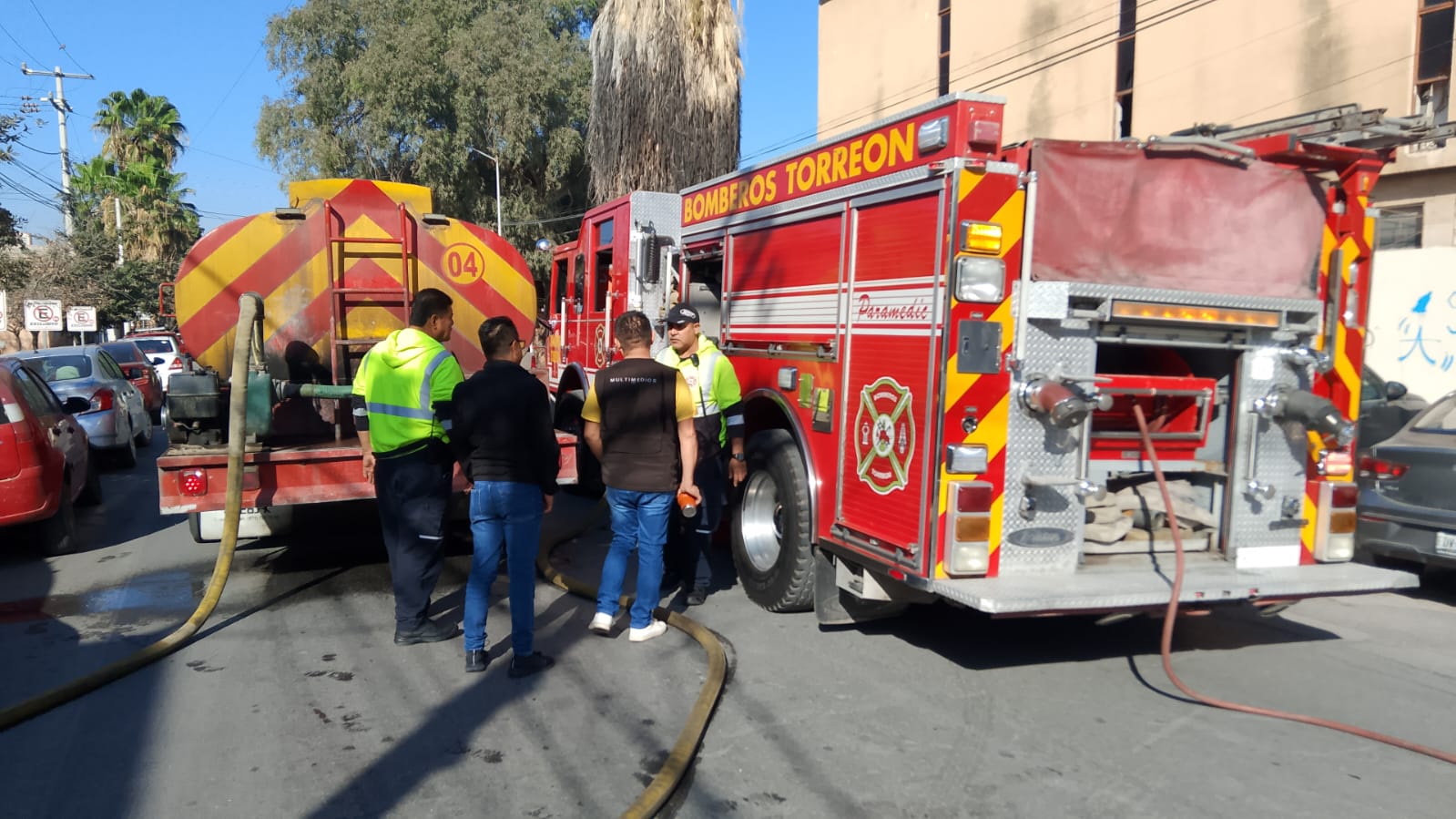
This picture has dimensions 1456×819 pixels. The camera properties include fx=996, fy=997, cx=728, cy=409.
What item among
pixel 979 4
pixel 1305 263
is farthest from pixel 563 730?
pixel 979 4

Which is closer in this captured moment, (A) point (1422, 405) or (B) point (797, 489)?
(B) point (797, 489)

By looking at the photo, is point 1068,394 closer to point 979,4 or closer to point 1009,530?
point 1009,530

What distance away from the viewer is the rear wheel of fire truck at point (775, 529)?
5766 mm

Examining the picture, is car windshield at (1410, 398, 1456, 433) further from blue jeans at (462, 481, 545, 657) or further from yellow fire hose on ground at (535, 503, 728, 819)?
blue jeans at (462, 481, 545, 657)

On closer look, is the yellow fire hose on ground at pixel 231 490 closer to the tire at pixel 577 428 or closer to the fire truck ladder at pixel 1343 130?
the tire at pixel 577 428

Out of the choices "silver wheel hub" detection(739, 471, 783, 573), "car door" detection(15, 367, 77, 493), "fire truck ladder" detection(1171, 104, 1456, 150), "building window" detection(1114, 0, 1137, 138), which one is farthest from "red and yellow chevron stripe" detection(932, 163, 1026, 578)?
"building window" detection(1114, 0, 1137, 138)

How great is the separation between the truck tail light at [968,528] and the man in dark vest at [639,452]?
1483 millimetres

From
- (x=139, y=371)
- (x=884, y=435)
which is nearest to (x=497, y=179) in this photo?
(x=139, y=371)

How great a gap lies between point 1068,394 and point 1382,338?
13.6 metres

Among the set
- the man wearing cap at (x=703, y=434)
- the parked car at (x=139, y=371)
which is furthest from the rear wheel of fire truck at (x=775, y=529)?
the parked car at (x=139, y=371)

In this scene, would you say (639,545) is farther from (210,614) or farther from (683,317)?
(210,614)

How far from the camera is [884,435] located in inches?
196

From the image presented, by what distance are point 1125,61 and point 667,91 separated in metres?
11.8

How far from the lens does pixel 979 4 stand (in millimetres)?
23672
